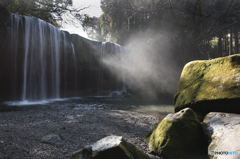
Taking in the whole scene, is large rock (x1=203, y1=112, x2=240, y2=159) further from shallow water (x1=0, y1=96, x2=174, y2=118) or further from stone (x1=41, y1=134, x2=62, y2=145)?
shallow water (x1=0, y1=96, x2=174, y2=118)

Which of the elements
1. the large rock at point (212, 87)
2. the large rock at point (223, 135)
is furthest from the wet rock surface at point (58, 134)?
the large rock at point (212, 87)

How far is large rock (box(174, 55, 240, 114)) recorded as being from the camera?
3.20 m

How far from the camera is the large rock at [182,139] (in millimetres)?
2822

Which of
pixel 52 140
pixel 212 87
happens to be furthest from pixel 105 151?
pixel 212 87

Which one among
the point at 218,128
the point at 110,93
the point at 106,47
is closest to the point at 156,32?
the point at 106,47

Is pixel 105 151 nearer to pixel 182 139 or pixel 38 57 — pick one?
pixel 182 139

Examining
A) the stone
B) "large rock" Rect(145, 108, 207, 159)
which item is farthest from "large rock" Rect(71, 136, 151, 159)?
the stone

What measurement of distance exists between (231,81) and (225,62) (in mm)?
674

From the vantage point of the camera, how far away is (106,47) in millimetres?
18891

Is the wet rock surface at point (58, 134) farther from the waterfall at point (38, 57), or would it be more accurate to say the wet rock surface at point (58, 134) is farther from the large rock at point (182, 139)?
the waterfall at point (38, 57)

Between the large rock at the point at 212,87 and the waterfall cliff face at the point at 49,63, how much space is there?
35.8 ft

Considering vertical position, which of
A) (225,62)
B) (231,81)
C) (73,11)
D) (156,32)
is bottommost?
(231,81)

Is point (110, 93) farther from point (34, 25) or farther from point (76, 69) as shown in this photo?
point (34, 25)

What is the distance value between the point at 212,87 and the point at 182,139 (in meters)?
1.56
